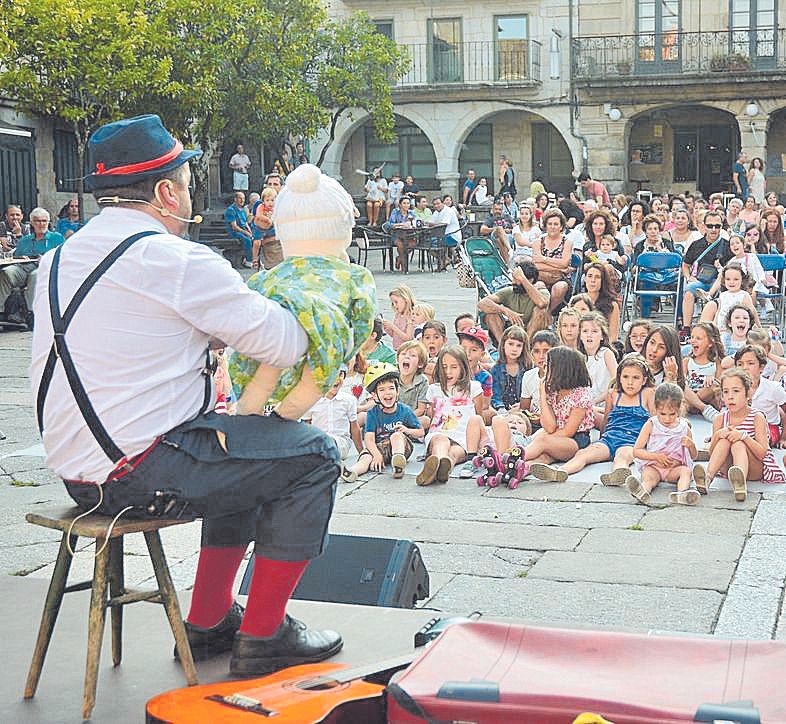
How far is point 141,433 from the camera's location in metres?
3.02

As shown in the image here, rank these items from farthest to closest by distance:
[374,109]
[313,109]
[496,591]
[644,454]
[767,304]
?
1. [374,109]
2. [313,109]
3. [767,304]
4. [644,454]
5. [496,591]

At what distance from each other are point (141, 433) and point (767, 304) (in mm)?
9634

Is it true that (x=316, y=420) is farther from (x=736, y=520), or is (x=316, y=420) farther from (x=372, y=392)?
(x=736, y=520)

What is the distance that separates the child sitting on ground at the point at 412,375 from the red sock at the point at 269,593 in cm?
484

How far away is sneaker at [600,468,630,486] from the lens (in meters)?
6.82

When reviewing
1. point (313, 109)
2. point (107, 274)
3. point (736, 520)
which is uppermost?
point (313, 109)

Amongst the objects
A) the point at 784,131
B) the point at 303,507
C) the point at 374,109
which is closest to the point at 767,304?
the point at 303,507

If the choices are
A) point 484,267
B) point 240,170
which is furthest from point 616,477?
point 240,170

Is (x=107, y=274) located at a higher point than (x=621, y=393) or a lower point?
higher

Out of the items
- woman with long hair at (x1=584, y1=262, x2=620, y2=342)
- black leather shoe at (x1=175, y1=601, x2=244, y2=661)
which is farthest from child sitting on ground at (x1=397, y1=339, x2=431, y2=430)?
black leather shoe at (x1=175, y1=601, x2=244, y2=661)

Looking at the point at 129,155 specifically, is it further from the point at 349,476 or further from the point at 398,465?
the point at 398,465

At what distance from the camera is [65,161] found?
2222 centimetres

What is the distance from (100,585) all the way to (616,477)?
424 cm

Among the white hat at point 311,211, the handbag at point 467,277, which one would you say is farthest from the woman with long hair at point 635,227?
the white hat at point 311,211
